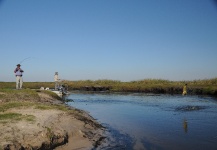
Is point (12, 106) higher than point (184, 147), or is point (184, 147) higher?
point (12, 106)

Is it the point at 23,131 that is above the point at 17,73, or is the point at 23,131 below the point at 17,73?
below

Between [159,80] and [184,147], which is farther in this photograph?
[159,80]

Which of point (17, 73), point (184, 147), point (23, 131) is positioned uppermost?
point (17, 73)

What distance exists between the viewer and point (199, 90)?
49.8m

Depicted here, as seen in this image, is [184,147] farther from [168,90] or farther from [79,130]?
[168,90]

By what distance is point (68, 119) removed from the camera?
13.1m

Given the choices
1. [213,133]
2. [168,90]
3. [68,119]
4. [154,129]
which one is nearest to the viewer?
[68,119]

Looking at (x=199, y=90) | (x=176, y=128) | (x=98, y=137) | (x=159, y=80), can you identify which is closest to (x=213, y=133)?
(x=176, y=128)

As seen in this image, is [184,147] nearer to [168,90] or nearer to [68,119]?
[68,119]

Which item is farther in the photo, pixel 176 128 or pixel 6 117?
pixel 176 128

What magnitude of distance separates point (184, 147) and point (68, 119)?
5.37 m

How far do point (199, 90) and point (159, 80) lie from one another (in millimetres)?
24254

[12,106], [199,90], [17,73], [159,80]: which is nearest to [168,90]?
[199,90]

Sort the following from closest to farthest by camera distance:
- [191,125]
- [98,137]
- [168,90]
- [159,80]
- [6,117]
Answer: [6,117], [98,137], [191,125], [168,90], [159,80]
